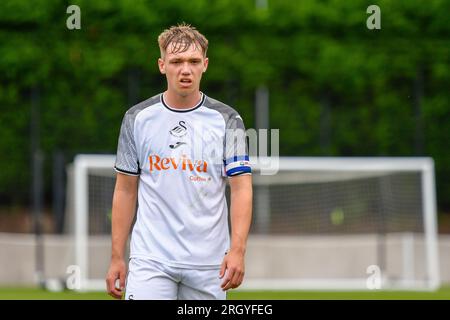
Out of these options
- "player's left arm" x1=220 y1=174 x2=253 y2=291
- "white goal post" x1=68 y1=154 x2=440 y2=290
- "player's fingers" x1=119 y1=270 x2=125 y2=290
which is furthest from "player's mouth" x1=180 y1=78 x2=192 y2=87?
"white goal post" x1=68 y1=154 x2=440 y2=290

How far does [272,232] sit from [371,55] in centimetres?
370

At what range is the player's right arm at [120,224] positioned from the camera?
15.0ft

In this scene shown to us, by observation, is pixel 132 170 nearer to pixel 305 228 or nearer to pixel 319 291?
pixel 319 291

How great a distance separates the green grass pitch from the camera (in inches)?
508

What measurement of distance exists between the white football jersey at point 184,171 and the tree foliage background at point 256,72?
1274 centimetres

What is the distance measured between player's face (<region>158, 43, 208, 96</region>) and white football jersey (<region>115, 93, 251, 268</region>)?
0.15 meters

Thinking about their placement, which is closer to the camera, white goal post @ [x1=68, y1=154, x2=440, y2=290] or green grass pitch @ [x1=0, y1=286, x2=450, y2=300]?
green grass pitch @ [x1=0, y1=286, x2=450, y2=300]

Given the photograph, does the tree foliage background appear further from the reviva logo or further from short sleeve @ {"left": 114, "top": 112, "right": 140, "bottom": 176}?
the reviva logo

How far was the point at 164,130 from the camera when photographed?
4578mm

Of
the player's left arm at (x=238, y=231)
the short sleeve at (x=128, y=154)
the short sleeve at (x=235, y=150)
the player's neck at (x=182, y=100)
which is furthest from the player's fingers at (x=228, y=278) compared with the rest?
the player's neck at (x=182, y=100)

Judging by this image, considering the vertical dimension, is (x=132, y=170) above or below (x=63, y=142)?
below

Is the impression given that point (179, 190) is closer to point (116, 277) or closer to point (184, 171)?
point (184, 171)

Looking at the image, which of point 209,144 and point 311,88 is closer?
point 209,144
